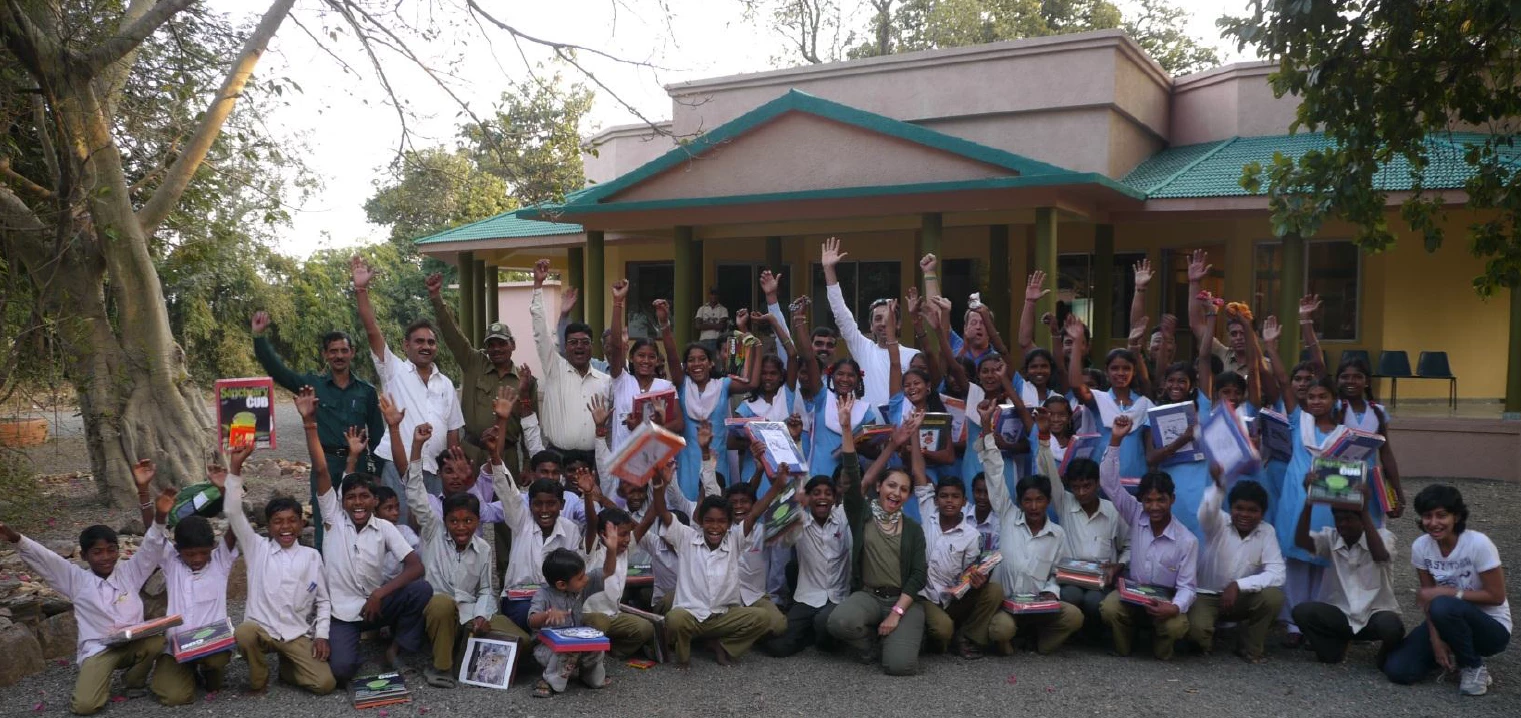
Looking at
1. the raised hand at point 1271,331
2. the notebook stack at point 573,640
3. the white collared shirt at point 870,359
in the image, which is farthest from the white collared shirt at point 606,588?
the raised hand at point 1271,331

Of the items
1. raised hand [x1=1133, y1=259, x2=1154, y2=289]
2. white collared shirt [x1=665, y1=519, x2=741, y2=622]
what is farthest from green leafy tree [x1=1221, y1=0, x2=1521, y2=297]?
white collared shirt [x1=665, y1=519, x2=741, y2=622]

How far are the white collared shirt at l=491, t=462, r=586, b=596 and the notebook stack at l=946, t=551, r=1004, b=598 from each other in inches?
73.9

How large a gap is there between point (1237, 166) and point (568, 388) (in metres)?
9.46

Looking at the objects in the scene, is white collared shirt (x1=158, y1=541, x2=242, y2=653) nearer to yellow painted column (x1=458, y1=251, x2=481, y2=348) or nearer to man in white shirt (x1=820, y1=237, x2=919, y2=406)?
man in white shirt (x1=820, y1=237, x2=919, y2=406)

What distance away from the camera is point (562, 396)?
20.8 feet

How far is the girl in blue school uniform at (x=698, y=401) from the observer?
21.1 ft

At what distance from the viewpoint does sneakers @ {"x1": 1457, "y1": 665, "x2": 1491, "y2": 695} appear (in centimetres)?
479

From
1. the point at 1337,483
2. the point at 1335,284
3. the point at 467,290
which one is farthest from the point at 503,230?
the point at 1337,483

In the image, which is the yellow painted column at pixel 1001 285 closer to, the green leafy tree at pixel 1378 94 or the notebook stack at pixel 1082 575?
the green leafy tree at pixel 1378 94

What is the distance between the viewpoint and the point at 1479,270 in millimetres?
12820

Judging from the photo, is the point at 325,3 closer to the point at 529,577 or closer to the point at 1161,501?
the point at 529,577

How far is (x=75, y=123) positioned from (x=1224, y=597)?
854cm

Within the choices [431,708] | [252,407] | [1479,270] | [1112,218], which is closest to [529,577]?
[431,708]

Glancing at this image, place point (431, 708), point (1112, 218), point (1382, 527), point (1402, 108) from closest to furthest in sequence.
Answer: point (431, 708) → point (1382, 527) → point (1402, 108) → point (1112, 218)
